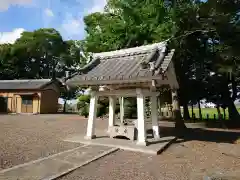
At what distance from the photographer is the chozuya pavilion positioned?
8.27 meters

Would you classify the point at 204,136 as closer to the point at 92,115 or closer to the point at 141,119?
the point at 141,119

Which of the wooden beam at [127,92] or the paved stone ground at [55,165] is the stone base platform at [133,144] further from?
the wooden beam at [127,92]

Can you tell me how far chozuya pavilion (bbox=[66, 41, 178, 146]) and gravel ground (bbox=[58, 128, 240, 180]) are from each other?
154cm

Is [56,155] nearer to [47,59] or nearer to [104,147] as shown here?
[104,147]

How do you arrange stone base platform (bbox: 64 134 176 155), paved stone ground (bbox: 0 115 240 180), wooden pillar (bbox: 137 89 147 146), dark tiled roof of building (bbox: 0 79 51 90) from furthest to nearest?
A: dark tiled roof of building (bbox: 0 79 51 90), wooden pillar (bbox: 137 89 147 146), stone base platform (bbox: 64 134 176 155), paved stone ground (bbox: 0 115 240 180)

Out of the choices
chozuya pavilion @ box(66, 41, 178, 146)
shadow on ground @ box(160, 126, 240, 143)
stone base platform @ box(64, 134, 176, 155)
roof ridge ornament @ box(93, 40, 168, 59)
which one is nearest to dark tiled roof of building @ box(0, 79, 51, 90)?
roof ridge ornament @ box(93, 40, 168, 59)

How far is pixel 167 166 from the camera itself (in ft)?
22.1

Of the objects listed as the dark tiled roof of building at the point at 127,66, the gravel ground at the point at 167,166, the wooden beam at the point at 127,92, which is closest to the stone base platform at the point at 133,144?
the gravel ground at the point at 167,166

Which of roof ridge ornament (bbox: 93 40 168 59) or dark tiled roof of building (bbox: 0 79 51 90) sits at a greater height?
dark tiled roof of building (bbox: 0 79 51 90)

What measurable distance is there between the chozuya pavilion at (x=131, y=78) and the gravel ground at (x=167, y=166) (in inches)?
60.6

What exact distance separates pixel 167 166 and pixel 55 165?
3.14 meters

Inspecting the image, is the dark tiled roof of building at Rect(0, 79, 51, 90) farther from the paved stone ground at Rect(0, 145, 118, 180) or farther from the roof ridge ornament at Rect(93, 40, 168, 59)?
the paved stone ground at Rect(0, 145, 118, 180)

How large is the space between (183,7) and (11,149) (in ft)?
42.2

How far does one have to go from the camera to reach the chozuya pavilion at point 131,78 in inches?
326
